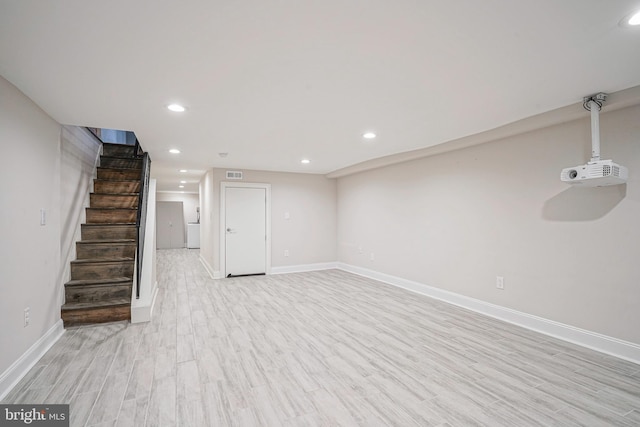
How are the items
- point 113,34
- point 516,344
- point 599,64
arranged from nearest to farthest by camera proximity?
point 113,34 → point 599,64 → point 516,344

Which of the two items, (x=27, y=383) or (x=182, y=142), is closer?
(x=27, y=383)

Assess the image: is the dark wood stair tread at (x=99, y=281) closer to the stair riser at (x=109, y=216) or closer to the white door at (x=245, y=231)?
the stair riser at (x=109, y=216)

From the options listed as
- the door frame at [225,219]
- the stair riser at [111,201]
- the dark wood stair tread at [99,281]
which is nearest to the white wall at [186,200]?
the door frame at [225,219]

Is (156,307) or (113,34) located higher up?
(113,34)

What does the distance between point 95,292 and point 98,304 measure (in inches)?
6.4

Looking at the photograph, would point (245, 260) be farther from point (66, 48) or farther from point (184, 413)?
point (66, 48)

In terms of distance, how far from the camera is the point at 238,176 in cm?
596

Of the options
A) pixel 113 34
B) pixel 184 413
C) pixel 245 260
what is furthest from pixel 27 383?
pixel 245 260

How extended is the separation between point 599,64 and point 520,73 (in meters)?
0.48

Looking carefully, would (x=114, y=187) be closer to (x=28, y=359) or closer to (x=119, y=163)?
(x=119, y=163)

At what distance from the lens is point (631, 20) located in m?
1.49

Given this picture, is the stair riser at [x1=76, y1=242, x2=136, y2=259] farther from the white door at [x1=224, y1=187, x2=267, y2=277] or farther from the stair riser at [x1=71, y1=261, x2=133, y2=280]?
the white door at [x1=224, y1=187, x2=267, y2=277]

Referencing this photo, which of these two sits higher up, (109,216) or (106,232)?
(109,216)

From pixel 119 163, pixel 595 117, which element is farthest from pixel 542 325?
pixel 119 163
